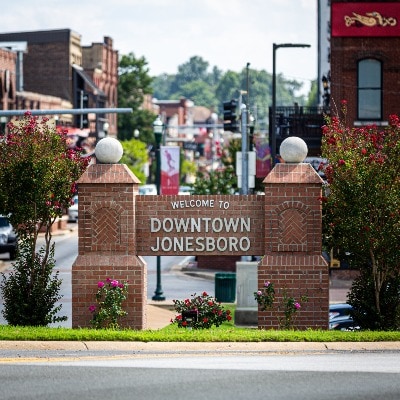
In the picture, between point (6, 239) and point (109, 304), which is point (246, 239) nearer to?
point (109, 304)

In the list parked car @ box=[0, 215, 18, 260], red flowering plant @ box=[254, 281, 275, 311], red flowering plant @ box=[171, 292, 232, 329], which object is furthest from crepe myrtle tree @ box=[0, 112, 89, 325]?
parked car @ box=[0, 215, 18, 260]

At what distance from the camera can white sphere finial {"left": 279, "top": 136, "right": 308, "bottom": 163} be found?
21.7m

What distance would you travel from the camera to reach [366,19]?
45.5m

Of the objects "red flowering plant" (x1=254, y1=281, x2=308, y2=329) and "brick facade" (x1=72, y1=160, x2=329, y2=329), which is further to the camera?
"brick facade" (x1=72, y1=160, x2=329, y2=329)

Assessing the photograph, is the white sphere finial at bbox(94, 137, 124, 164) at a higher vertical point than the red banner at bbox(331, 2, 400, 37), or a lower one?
lower

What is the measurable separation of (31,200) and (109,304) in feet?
8.34

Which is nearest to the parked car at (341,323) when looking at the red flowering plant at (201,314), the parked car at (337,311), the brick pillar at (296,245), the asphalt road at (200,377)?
the parked car at (337,311)

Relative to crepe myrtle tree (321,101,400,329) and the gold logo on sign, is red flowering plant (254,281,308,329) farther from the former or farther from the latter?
the gold logo on sign

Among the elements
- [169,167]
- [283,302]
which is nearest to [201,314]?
[283,302]

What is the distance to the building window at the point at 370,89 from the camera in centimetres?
4591

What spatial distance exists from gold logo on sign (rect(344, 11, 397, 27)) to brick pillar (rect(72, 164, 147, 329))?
25402mm

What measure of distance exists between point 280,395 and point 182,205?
29.0 feet

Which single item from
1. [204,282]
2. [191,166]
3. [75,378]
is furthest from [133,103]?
[75,378]

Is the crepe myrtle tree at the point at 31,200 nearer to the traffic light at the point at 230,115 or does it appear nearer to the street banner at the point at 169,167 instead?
the traffic light at the point at 230,115
